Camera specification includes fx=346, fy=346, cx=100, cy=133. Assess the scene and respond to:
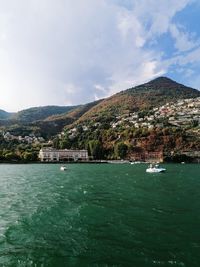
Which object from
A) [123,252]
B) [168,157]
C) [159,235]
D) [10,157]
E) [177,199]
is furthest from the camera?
[10,157]

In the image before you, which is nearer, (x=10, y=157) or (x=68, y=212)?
(x=68, y=212)

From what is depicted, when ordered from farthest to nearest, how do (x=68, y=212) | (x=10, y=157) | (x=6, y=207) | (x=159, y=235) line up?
(x=10, y=157) → (x=6, y=207) → (x=68, y=212) → (x=159, y=235)

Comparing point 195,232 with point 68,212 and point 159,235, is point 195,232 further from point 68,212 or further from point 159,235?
point 68,212

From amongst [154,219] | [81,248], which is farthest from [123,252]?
[154,219]

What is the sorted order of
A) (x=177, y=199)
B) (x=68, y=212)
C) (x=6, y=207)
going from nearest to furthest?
(x=68, y=212)
(x=6, y=207)
(x=177, y=199)

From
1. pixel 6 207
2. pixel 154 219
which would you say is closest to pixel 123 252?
pixel 154 219

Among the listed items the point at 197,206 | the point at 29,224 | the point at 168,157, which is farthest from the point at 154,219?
the point at 168,157

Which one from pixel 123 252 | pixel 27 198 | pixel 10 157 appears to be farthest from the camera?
pixel 10 157

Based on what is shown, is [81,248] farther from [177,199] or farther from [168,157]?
[168,157]

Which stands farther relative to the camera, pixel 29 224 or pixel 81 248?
pixel 29 224
